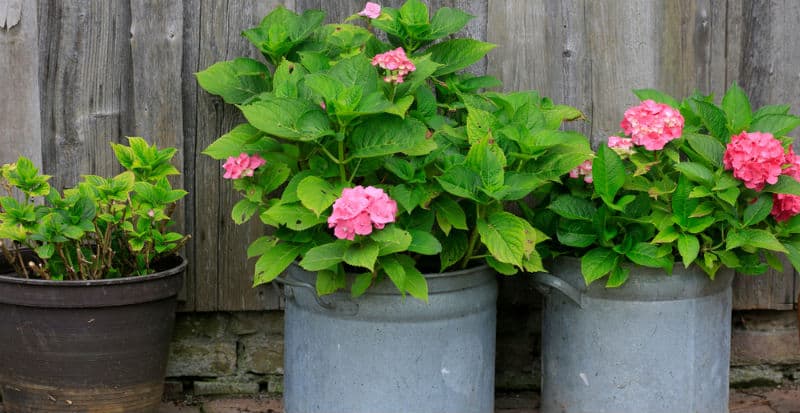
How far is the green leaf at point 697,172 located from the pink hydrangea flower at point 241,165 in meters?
1.07

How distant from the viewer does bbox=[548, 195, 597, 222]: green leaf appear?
254 cm

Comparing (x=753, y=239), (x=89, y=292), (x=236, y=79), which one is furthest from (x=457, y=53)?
(x=89, y=292)

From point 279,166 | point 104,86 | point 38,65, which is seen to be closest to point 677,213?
point 279,166

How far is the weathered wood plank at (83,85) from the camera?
9.19 ft

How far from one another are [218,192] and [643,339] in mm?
1307

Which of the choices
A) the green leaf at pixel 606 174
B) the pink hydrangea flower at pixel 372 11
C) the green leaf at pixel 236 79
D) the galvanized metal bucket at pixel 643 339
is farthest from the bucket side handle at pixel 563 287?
the green leaf at pixel 236 79

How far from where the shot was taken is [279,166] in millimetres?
2494

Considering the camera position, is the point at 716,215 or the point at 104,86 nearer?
the point at 716,215

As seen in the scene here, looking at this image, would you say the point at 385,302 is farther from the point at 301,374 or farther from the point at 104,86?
the point at 104,86

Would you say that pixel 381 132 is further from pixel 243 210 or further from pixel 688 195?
pixel 688 195

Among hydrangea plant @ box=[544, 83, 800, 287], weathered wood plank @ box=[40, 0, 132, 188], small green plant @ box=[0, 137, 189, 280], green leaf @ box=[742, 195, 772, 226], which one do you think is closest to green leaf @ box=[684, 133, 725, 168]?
hydrangea plant @ box=[544, 83, 800, 287]

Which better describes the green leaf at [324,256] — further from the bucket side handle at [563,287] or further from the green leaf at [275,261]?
the bucket side handle at [563,287]

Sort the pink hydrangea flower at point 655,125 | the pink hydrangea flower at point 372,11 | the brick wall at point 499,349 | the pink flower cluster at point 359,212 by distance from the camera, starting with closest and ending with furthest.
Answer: the pink flower cluster at point 359,212, the pink hydrangea flower at point 655,125, the pink hydrangea flower at point 372,11, the brick wall at point 499,349

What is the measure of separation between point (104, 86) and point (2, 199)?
49cm
